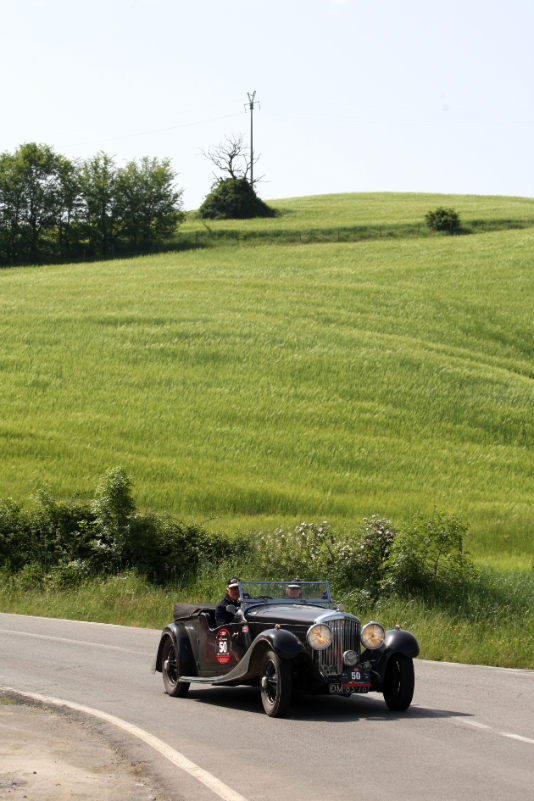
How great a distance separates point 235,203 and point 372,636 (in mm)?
102290

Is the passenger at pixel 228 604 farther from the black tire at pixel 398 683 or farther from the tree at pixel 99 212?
the tree at pixel 99 212

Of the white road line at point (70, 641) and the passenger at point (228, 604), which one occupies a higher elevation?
the passenger at point (228, 604)

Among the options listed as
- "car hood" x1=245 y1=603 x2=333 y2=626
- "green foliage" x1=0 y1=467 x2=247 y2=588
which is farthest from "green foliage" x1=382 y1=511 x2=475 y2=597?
"car hood" x1=245 y1=603 x2=333 y2=626

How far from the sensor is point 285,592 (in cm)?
1154

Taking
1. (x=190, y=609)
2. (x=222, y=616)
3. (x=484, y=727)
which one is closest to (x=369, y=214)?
(x=190, y=609)

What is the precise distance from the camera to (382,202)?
385 ft

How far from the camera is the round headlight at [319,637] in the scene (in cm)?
970

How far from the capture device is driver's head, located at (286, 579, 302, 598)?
37.4ft

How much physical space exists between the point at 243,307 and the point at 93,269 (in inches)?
889

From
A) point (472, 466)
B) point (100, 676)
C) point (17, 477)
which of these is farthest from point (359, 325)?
point (100, 676)

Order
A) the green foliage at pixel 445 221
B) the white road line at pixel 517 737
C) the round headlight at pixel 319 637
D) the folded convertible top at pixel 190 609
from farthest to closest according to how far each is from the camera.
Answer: the green foliage at pixel 445 221, the folded convertible top at pixel 190 609, the round headlight at pixel 319 637, the white road line at pixel 517 737

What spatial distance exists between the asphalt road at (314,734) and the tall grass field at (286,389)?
511 inches

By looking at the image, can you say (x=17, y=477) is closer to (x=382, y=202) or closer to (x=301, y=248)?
(x=301, y=248)

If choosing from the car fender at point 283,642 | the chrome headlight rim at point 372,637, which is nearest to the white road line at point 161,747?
the car fender at point 283,642
